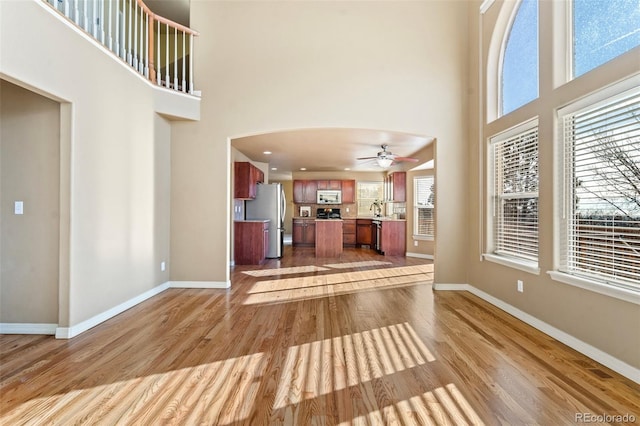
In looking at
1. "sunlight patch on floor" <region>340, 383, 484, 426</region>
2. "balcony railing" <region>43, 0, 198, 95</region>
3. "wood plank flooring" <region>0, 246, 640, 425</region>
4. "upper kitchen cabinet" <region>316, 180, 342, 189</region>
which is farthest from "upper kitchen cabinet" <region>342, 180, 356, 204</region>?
"sunlight patch on floor" <region>340, 383, 484, 426</region>

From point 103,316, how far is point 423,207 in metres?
6.66

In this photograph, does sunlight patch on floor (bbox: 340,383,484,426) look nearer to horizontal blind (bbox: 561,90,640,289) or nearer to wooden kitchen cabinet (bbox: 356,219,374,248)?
horizontal blind (bbox: 561,90,640,289)

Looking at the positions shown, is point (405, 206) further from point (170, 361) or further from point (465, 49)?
point (170, 361)

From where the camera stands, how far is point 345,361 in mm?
2361

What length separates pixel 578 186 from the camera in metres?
2.67

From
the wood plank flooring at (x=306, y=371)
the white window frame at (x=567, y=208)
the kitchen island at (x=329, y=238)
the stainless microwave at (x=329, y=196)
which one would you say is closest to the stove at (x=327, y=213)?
the stainless microwave at (x=329, y=196)

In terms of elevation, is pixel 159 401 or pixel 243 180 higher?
pixel 243 180

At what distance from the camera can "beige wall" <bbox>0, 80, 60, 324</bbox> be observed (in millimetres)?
2859

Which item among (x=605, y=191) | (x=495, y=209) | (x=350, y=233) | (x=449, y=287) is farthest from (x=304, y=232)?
(x=605, y=191)

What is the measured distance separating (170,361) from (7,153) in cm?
243

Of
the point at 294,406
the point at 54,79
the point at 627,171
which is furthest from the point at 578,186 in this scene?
the point at 54,79

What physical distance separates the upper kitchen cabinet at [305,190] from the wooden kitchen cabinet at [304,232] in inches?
27.6

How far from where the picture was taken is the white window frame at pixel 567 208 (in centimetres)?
229

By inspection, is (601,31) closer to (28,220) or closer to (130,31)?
(130,31)
